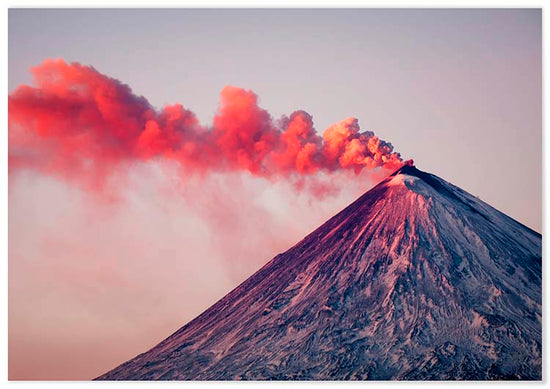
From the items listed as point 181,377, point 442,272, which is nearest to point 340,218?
point 442,272

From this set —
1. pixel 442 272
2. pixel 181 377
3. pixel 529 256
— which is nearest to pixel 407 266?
pixel 442 272

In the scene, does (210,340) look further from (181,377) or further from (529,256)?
(529,256)

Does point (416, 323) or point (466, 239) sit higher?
point (466, 239)

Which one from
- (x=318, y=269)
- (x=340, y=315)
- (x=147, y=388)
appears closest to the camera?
(x=147, y=388)

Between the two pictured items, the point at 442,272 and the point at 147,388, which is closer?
the point at 147,388

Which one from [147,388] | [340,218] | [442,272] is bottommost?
[147,388]

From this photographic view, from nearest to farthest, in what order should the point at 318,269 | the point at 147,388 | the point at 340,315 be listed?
the point at 147,388, the point at 340,315, the point at 318,269
